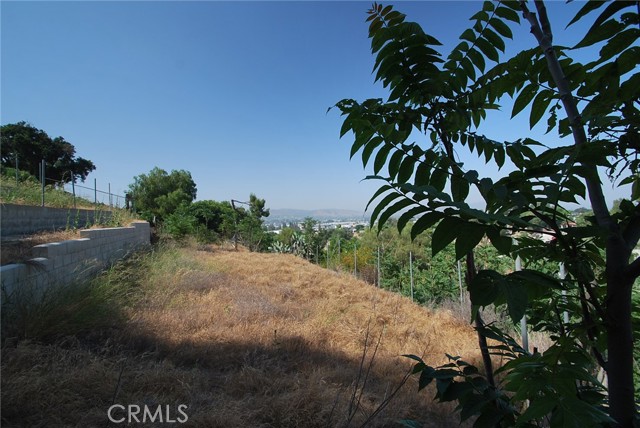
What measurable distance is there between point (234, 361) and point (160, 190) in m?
24.8

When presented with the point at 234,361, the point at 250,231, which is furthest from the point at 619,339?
the point at 250,231

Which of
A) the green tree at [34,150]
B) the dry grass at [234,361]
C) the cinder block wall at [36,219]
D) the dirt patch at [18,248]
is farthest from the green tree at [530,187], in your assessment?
the green tree at [34,150]

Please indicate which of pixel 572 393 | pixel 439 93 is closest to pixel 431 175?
pixel 439 93

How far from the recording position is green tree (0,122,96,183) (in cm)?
1975

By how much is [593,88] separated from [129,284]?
A: 6.19 meters

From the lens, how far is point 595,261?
599 mm

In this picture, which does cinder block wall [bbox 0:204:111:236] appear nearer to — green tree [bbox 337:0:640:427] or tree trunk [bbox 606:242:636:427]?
green tree [bbox 337:0:640:427]

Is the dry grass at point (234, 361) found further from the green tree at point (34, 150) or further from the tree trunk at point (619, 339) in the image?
the green tree at point (34, 150)

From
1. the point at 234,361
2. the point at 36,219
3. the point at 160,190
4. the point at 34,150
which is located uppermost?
the point at 34,150

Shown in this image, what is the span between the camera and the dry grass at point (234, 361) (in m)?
2.27

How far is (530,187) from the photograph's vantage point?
52 cm

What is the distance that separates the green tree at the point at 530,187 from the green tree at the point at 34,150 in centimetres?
2306

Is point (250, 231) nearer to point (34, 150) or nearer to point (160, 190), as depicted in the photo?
point (160, 190)

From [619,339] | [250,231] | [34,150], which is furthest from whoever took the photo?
[34,150]
